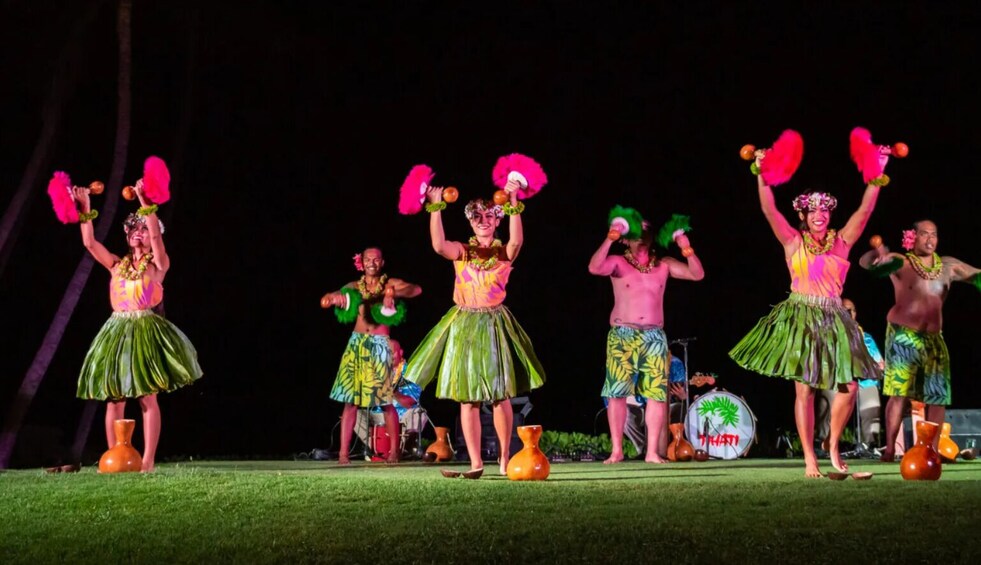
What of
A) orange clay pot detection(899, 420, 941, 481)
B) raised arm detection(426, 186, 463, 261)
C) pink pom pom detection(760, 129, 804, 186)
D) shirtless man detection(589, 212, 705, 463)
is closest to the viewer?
orange clay pot detection(899, 420, 941, 481)

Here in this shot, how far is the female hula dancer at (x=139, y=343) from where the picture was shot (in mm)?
5738

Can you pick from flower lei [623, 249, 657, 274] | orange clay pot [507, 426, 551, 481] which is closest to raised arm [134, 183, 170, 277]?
orange clay pot [507, 426, 551, 481]

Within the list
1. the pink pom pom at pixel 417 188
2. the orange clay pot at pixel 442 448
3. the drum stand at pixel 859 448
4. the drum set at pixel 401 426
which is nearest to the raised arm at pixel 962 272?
the drum stand at pixel 859 448

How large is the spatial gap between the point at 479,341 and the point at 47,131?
4902 millimetres

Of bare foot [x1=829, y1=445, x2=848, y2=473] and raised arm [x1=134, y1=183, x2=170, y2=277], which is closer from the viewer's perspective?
bare foot [x1=829, y1=445, x2=848, y2=473]

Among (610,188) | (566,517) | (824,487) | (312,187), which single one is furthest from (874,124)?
(566,517)

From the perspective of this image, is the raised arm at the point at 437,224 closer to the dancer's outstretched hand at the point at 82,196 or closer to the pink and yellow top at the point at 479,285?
the pink and yellow top at the point at 479,285

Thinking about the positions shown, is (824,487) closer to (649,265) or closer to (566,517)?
(566,517)

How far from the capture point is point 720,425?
892cm

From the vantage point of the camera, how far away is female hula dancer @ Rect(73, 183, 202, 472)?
18.8 ft

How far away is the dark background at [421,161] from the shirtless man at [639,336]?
9.28 ft

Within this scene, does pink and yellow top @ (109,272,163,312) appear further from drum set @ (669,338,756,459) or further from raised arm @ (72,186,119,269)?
drum set @ (669,338,756,459)

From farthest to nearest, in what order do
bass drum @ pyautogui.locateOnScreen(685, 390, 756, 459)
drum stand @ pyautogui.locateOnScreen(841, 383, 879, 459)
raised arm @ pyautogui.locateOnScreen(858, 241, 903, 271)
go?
bass drum @ pyautogui.locateOnScreen(685, 390, 756, 459)
drum stand @ pyautogui.locateOnScreen(841, 383, 879, 459)
raised arm @ pyautogui.locateOnScreen(858, 241, 903, 271)

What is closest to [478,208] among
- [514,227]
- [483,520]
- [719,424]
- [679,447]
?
[514,227]
